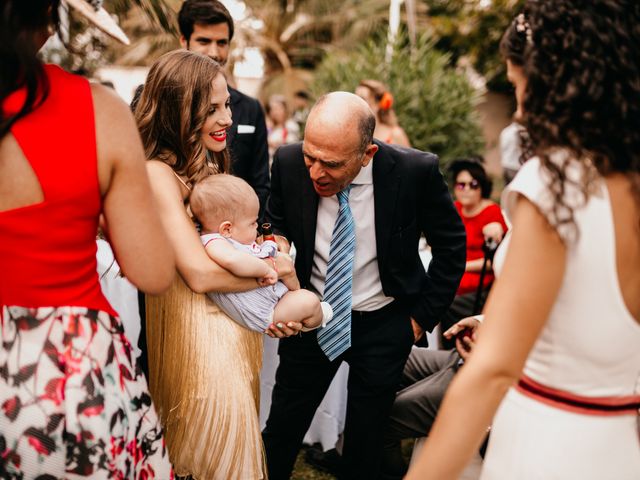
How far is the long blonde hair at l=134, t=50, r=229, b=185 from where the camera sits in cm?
234

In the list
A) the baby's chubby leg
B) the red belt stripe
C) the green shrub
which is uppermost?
the red belt stripe

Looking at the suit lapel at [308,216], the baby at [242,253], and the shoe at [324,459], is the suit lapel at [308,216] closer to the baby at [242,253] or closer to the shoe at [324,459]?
the baby at [242,253]

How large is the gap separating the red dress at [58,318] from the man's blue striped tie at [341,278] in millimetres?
1323

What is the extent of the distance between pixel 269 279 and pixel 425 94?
8.10 m

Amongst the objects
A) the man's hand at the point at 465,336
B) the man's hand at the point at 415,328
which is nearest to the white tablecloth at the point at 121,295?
the man's hand at the point at 415,328

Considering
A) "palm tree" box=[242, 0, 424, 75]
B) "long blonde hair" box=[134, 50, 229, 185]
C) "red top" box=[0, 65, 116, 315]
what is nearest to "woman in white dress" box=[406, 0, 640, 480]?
"red top" box=[0, 65, 116, 315]

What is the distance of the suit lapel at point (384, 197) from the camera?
2.88m

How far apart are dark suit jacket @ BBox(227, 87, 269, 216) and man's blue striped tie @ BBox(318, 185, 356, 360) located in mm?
1246

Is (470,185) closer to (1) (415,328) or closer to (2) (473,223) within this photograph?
(2) (473,223)

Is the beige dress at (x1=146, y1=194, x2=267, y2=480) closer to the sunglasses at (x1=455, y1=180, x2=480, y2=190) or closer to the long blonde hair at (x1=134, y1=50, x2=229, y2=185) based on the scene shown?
the long blonde hair at (x1=134, y1=50, x2=229, y2=185)

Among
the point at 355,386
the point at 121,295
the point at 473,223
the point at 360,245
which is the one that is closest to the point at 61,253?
the point at 360,245

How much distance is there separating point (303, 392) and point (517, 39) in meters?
1.90

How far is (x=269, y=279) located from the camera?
243 cm

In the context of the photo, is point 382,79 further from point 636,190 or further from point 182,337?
point 636,190
